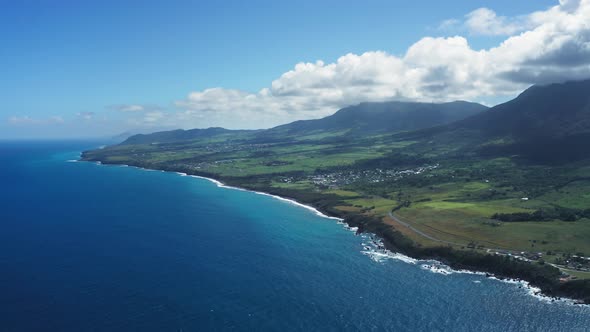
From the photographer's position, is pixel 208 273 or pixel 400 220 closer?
pixel 208 273

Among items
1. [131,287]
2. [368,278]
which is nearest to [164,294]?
[131,287]

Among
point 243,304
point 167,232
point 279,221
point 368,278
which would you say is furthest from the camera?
point 279,221

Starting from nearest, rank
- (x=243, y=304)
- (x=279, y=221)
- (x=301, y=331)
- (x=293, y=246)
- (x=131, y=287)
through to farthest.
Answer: (x=301, y=331), (x=243, y=304), (x=131, y=287), (x=293, y=246), (x=279, y=221)

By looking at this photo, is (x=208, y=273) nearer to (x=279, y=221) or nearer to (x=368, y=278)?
(x=368, y=278)

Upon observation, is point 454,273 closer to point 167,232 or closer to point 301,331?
point 301,331

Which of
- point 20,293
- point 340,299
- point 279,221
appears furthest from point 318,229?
point 20,293

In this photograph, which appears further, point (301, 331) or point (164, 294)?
point (164, 294)
